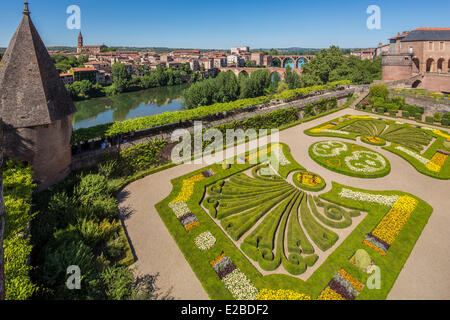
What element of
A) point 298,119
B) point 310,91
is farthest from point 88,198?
point 310,91

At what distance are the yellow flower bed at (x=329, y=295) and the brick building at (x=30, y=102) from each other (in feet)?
59.9

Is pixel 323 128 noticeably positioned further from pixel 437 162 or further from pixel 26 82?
pixel 26 82

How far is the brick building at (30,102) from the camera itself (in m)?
14.4

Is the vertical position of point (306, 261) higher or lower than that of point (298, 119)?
lower

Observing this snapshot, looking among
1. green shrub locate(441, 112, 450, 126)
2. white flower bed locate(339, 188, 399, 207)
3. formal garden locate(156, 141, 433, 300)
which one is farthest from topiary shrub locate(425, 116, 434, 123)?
white flower bed locate(339, 188, 399, 207)

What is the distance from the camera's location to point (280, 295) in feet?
36.6

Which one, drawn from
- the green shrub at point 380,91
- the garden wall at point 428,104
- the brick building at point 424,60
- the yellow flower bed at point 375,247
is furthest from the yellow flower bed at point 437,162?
the brick building at point 424,60

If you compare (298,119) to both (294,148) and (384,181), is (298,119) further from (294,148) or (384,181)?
(384,181)

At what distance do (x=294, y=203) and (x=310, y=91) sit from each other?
33.0 meters

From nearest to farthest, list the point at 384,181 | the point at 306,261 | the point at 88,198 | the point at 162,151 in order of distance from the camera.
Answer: the point at 306,261 → the point at 88,198 → the point at 384,181 → the point at 162,151

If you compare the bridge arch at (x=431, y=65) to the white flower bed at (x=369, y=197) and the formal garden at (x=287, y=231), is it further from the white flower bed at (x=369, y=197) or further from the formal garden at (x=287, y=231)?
the white flower bed at (x=369, y=197)

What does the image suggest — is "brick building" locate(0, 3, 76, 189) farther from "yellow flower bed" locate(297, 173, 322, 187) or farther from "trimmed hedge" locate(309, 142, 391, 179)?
"trimmed hedge" locate(309, 142, 391, 179)

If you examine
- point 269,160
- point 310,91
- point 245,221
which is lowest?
point 245,221

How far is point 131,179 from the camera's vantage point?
67.2ft
